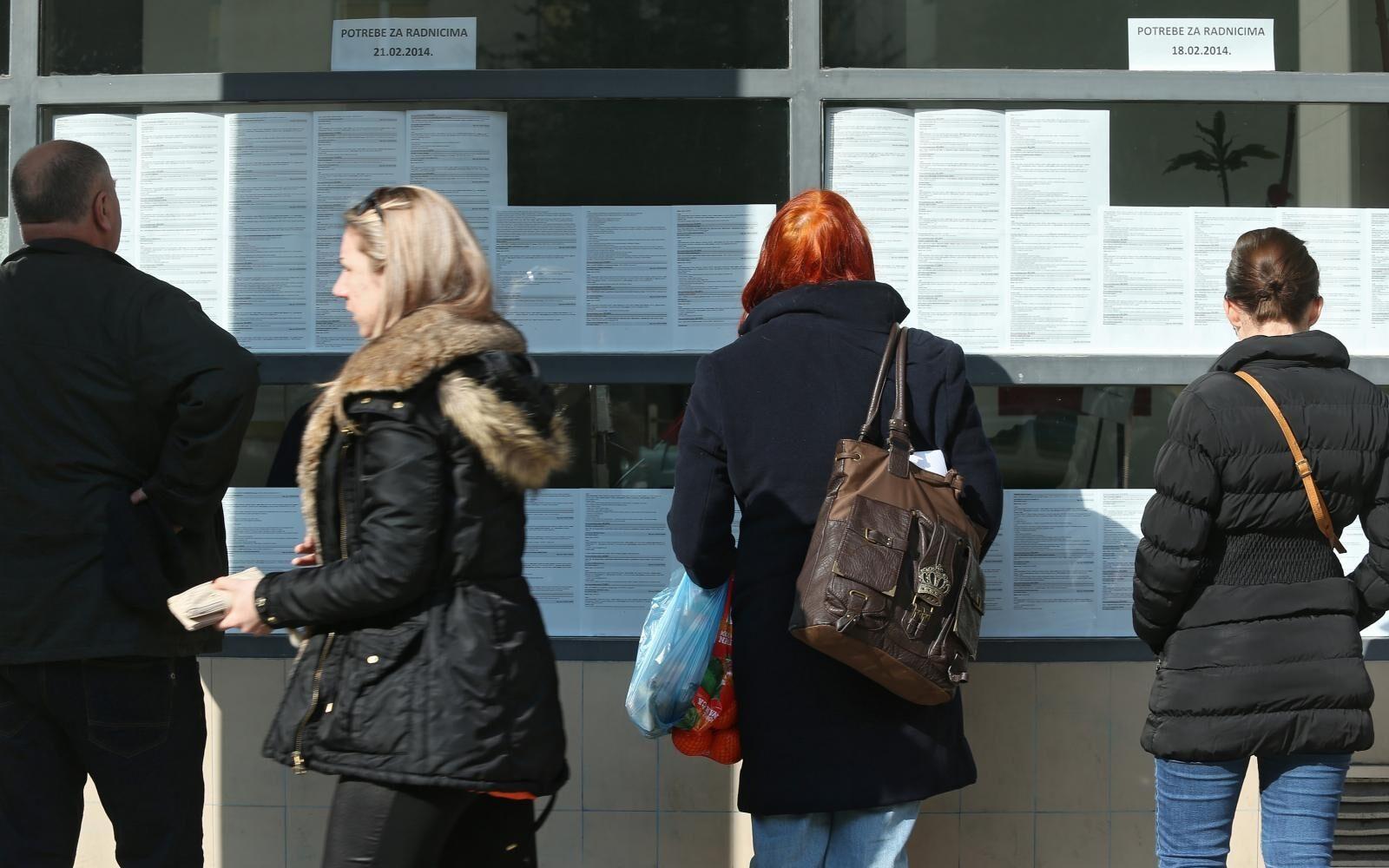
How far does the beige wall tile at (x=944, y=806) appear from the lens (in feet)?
14.0

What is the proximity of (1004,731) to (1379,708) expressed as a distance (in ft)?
3.59

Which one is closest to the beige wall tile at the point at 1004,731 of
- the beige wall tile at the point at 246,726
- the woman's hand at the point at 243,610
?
the beige wall tile at the point at 246,726

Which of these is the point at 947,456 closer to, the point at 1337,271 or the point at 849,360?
the point at 849,360

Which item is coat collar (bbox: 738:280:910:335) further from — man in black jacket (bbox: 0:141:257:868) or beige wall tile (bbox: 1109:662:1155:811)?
beige wall tile (bbox: 1109:662:1155:811)

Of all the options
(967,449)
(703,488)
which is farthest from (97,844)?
(967,449)

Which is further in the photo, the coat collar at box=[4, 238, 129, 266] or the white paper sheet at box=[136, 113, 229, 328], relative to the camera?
the white paper sheet at box=[136, 113, 229, 328]

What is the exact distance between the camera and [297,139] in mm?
4344

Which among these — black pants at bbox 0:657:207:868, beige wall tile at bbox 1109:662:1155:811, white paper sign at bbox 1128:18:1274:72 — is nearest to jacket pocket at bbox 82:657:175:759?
black pants at bbox 0:657:207:868

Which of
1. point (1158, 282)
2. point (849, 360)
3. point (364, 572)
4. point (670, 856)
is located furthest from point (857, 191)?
point (364, 572)

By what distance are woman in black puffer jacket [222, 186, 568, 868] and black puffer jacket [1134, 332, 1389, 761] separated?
1408 millimetres

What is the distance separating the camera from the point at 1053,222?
4305 mm

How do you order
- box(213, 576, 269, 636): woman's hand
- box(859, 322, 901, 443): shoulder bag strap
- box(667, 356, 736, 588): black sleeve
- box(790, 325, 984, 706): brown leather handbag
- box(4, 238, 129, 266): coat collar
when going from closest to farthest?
box(213, 576, 269, 636): woman's hand, box(790, 325, 984, 706): brown leather handbag, box(859, 322, 901, 443): shoulder bag strap, box(667, 356, 736, 588): black sleeve, box(4, 238, 129, 266): coat collar

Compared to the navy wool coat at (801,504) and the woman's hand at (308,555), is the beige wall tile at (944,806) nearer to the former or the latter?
the navy wool coat at (801,504)

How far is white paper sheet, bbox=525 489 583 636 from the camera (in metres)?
4.28
